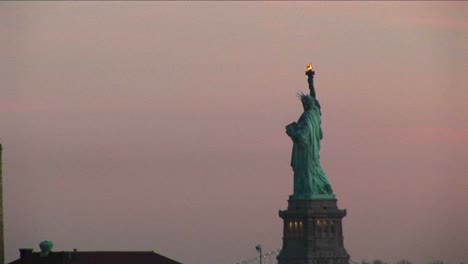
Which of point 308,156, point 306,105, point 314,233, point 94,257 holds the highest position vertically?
point 306,105

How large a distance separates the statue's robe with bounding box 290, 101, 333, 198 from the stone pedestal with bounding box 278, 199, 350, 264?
1.03 m

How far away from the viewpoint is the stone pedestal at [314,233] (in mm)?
159750

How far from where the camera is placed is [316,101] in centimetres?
15938

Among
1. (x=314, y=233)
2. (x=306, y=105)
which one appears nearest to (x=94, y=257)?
(x=314, y=233)

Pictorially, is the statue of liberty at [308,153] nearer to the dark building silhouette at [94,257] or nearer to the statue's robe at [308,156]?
the statue's robe at [308,156]

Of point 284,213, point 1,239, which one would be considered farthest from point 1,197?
point 284,213

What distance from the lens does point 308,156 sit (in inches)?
6260

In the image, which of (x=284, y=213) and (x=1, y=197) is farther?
(x=284, y=213)

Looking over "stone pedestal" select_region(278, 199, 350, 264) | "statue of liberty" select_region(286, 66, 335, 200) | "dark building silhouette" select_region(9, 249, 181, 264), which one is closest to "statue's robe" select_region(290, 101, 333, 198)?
"statue of liberty" select_region(286, 66, 335, 200)

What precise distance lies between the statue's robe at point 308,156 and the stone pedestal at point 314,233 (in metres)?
1.03

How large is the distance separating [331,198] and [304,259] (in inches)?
194

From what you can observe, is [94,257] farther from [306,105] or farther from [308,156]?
[306,105]

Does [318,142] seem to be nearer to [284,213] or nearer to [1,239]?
[284,213]

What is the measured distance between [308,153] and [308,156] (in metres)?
0.22
